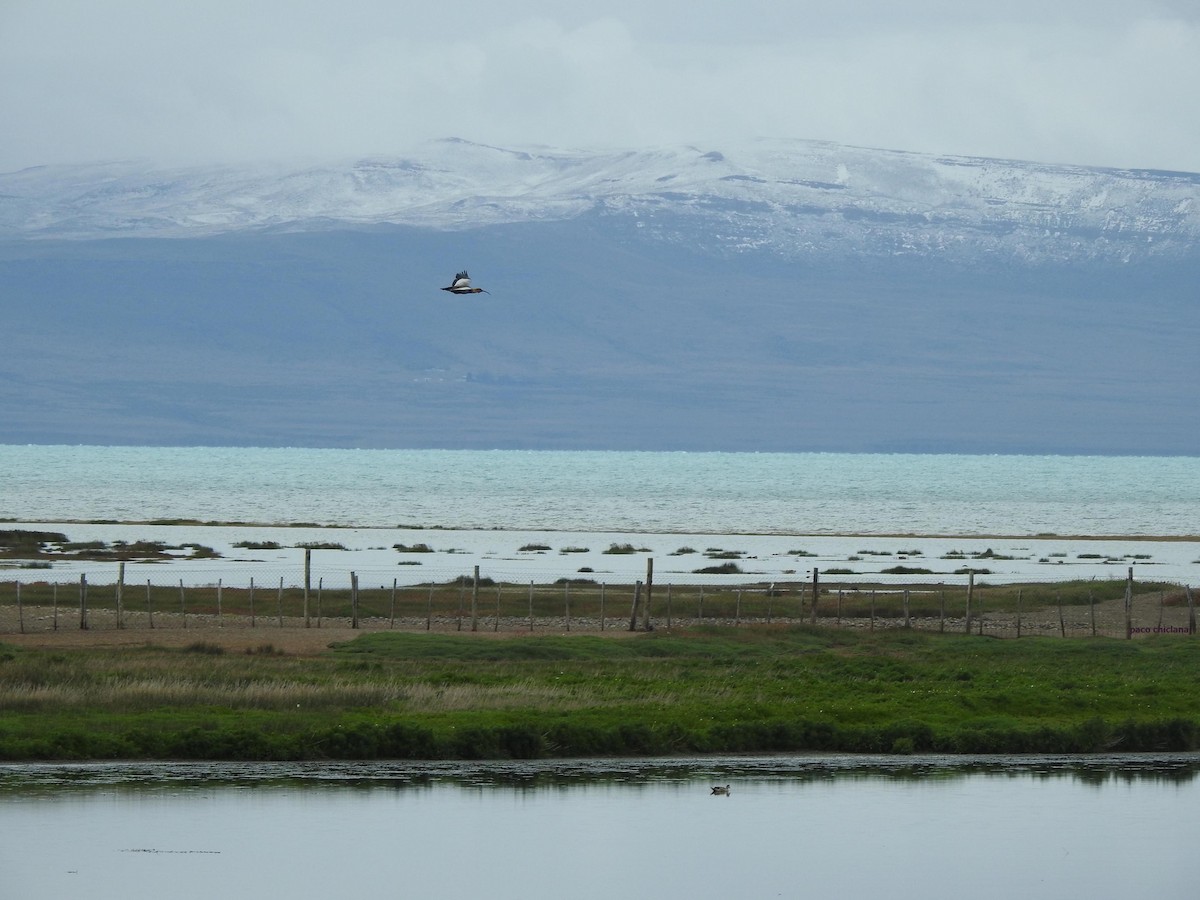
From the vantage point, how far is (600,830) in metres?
25.0

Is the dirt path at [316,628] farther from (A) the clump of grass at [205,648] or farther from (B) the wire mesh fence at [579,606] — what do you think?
(A) the clump of grass at [205,648]

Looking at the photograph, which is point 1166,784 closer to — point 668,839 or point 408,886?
point 668,839

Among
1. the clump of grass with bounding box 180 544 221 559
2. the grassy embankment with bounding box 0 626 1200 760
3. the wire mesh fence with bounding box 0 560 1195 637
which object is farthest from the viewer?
the clump of grass with bounding box 180 544 221 559

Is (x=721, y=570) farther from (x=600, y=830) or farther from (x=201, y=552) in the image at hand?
(x=600, y=830)

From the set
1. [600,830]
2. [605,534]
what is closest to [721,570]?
[605,534]

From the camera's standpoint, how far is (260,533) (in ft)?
414

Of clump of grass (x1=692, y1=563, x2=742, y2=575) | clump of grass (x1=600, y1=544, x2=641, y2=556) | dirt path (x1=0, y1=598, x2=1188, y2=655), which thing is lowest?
dirt path (x1=0, y1=598, x2=1188, y2=655)

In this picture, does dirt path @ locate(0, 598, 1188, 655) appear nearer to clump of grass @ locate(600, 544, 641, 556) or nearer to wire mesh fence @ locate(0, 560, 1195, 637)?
wire mesh fence @ locate(0, 560, 1195, 637)

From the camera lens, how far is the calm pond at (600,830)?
72.3 ft

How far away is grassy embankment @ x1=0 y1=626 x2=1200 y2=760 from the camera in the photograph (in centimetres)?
3025

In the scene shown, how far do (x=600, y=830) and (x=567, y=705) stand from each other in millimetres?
9122

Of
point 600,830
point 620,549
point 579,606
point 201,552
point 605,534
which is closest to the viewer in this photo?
point 600,830

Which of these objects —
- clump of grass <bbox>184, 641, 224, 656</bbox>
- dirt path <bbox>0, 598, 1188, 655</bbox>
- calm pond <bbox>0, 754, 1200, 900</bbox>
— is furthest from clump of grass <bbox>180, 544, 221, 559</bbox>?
calm pond <bbox>0, 754, 1200, 900</bbox>

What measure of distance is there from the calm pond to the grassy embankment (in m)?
0.94
